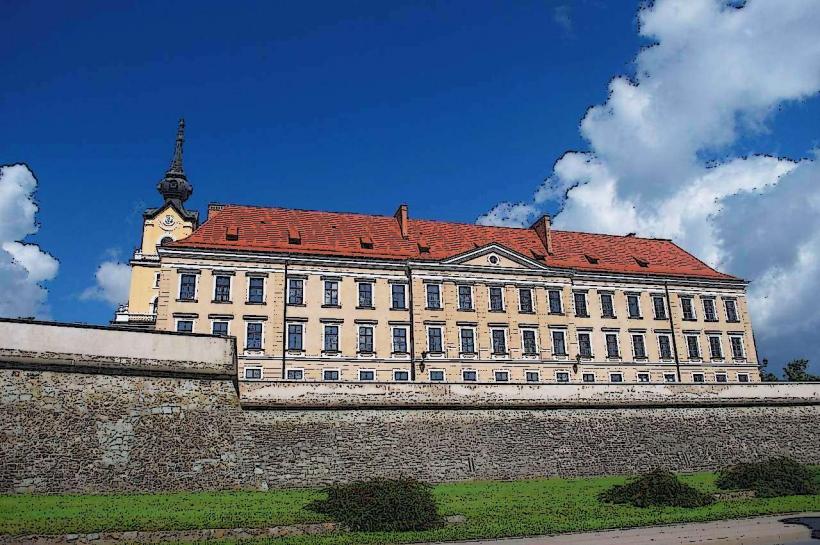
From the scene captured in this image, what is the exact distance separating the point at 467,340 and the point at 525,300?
199 inches

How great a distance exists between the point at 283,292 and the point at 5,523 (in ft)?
81.3

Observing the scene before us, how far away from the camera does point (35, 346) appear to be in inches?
882

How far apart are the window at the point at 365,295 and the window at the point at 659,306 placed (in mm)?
20390

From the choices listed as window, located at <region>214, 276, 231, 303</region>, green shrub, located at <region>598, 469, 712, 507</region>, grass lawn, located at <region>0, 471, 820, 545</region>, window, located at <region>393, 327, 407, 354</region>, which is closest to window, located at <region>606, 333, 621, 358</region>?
window, located at <region>393, 327, 407, 354</region>

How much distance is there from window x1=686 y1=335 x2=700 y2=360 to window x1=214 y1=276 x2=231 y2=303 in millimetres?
31334

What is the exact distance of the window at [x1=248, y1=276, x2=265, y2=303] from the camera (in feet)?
131

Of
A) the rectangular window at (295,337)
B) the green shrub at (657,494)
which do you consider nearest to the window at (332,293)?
the rectangular window at (295,337)

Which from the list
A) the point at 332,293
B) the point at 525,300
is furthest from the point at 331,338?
the point at 525,300

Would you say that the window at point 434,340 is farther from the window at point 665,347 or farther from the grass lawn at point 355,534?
the grass lawn at point 355,534

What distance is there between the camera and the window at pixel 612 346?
44.8m

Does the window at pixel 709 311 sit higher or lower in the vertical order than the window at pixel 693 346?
higher

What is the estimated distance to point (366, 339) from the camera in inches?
1607

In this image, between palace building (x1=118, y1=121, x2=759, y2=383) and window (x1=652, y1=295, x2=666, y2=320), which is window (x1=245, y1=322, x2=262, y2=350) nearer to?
palace building (x1=118, y1=121, x2=759, y2=383)

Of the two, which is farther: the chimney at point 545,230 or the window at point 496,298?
the chimney at point 545,230
